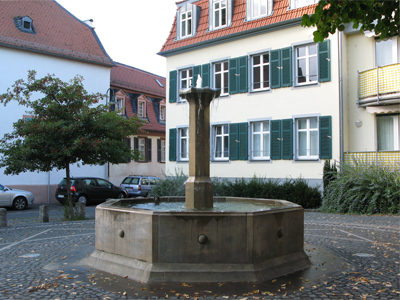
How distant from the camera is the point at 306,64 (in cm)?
1942

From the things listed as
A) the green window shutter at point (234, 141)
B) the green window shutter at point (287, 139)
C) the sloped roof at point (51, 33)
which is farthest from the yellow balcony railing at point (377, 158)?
the sloped roof at point (51, 33)

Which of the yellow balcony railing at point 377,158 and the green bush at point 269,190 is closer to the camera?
the yellow balcony railing at point 377,158

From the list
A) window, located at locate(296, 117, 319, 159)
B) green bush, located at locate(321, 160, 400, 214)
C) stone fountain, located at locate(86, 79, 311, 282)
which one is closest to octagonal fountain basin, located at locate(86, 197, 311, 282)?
stone fountain, located at locate(86, 79, 311, 282)

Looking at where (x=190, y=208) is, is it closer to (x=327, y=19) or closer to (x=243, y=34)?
(x=327, y=19)

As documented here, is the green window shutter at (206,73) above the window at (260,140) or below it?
above

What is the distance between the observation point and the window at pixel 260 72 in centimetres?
2094

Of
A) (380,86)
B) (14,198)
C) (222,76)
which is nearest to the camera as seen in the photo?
(380,86)

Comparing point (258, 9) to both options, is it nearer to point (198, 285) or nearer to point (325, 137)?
point (325, 137)

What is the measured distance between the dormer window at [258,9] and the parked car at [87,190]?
12.2 metres

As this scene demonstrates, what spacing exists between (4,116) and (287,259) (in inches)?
880

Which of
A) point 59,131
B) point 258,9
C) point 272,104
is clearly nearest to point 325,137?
point 272,104

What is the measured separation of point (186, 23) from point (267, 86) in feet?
22.9

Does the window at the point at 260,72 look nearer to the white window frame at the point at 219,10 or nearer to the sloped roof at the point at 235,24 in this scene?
the sloped roof at the point at 235,24

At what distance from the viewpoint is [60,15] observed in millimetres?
31109
